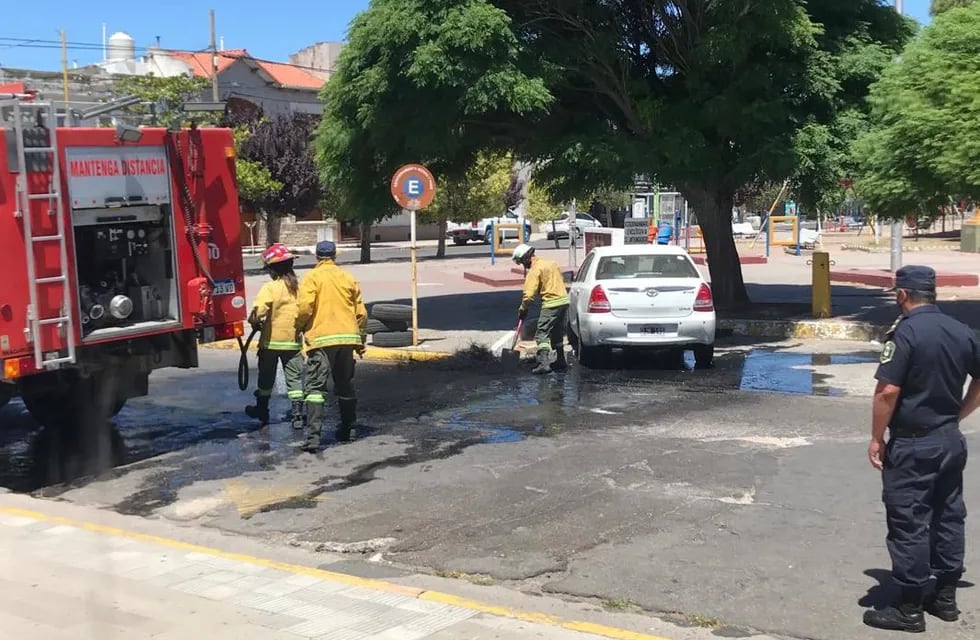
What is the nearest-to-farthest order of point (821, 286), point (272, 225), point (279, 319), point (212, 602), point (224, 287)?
point (212, 602) < point (224, 287) < point (279, 319) < point (821, 286) < point (272, 225)

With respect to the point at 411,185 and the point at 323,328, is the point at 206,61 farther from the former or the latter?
the point at 323,328

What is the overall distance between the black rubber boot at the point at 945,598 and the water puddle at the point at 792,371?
6.44m

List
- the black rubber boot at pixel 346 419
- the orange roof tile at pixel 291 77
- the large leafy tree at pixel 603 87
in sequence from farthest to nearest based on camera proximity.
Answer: the orange roof tile at pixel 291 77 → the large leafy tree at pixel 603 87 → the black rubber boot at pixel 346 419

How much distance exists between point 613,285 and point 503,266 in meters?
21.6

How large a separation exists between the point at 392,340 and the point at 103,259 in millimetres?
6952

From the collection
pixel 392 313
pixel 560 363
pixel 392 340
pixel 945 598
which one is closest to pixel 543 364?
pixel 560 363

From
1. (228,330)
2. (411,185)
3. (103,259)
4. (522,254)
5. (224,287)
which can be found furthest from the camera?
(411,185)

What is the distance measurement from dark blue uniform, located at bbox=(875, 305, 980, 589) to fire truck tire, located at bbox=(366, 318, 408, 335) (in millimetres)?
11510

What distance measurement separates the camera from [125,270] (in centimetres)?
905

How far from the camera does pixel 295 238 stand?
189 ft

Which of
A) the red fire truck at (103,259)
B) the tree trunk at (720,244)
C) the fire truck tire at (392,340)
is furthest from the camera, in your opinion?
the tree trunk at (720,244)

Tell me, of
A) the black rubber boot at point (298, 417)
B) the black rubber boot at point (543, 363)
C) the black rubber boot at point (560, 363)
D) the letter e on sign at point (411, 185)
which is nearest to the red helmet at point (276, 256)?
the black rubber boot at point (298, 417)

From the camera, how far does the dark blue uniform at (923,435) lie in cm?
489

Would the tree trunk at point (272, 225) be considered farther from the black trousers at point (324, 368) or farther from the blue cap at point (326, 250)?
the black trousers at point (324, 368)
